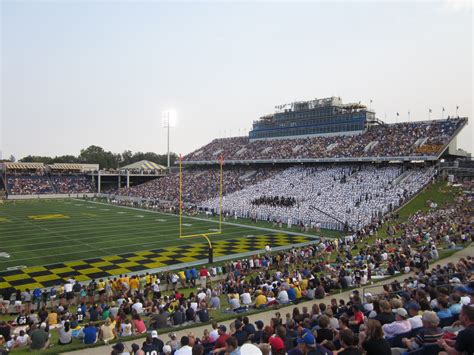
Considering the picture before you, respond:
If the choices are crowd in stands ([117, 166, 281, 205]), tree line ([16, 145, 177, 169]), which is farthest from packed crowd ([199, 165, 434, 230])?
tree line ([16, 145, 177, 169])

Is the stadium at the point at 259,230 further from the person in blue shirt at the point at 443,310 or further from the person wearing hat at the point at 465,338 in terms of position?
the person wearing hat at the point at 465,338

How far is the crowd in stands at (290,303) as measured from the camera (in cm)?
487

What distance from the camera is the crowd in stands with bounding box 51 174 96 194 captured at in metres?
63.2

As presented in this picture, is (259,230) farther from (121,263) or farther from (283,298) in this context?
(283,298)

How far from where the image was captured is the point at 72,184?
65.4 meters

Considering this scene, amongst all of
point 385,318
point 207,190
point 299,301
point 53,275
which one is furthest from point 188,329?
point 207,190

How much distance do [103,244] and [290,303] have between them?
15934mm

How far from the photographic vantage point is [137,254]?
20.9 m

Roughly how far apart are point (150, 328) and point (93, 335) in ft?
4.67

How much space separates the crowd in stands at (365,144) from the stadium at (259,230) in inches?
8.6

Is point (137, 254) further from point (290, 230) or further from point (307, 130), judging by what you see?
point (307, 130)

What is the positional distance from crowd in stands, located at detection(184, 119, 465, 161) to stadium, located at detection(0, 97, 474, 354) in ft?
0.71

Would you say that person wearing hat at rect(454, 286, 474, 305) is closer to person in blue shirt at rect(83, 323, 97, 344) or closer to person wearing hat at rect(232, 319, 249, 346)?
person wearing hat at rect(232, 319, 249, 346)

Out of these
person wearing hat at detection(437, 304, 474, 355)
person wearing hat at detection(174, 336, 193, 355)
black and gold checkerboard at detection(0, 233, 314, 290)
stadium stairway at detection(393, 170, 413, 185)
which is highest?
stadium stairway at detection(393, 170, 413, 185)
